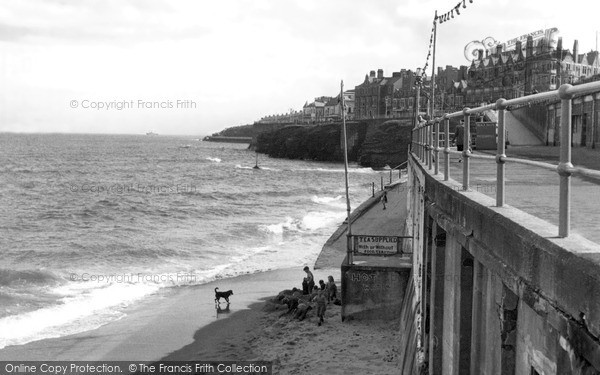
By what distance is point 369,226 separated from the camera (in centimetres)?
3036

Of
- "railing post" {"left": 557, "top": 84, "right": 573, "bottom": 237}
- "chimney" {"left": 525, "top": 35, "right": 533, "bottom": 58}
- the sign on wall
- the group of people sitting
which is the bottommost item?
the group of people sitting

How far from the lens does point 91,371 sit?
1630 centimetres

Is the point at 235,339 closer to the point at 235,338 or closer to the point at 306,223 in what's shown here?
the point at 235,338

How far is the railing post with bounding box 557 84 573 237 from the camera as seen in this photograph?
11.3 ft

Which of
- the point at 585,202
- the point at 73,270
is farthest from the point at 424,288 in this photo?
the point at 73,270

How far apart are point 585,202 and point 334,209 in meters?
45.7

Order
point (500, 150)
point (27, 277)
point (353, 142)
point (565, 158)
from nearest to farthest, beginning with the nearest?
point (565, 158) → point (500, 150) → point (27, 277) → point (353, 142)

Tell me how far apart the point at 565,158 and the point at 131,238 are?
37.4 metres

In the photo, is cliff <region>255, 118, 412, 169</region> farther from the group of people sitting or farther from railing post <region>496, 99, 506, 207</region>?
railing post <region>496, 99, 506, 207</region>

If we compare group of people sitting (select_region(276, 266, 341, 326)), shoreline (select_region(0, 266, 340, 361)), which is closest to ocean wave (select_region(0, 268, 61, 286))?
shoreline (select_region(0, 266, 340, 361))

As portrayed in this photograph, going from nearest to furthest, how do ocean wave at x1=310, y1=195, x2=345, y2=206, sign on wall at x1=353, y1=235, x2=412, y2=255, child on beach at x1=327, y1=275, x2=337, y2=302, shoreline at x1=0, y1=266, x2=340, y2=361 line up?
shoreline at x1=0, y1=266, x2=340, y2=361 → sign on wall at x1=353, y1=235, x2=412, y2=255 → child on beach at x1=327, y1=275, x2=337, y2=302 → ocean wave at x1=310, y1=195, x2=345, y2=206

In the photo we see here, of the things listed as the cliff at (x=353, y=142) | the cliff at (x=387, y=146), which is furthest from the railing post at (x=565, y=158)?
the cliff at (x=387, y=146)

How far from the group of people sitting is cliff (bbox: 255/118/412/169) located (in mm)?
77621

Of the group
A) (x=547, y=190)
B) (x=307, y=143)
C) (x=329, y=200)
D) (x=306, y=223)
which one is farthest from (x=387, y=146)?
(x=547, y=190)
